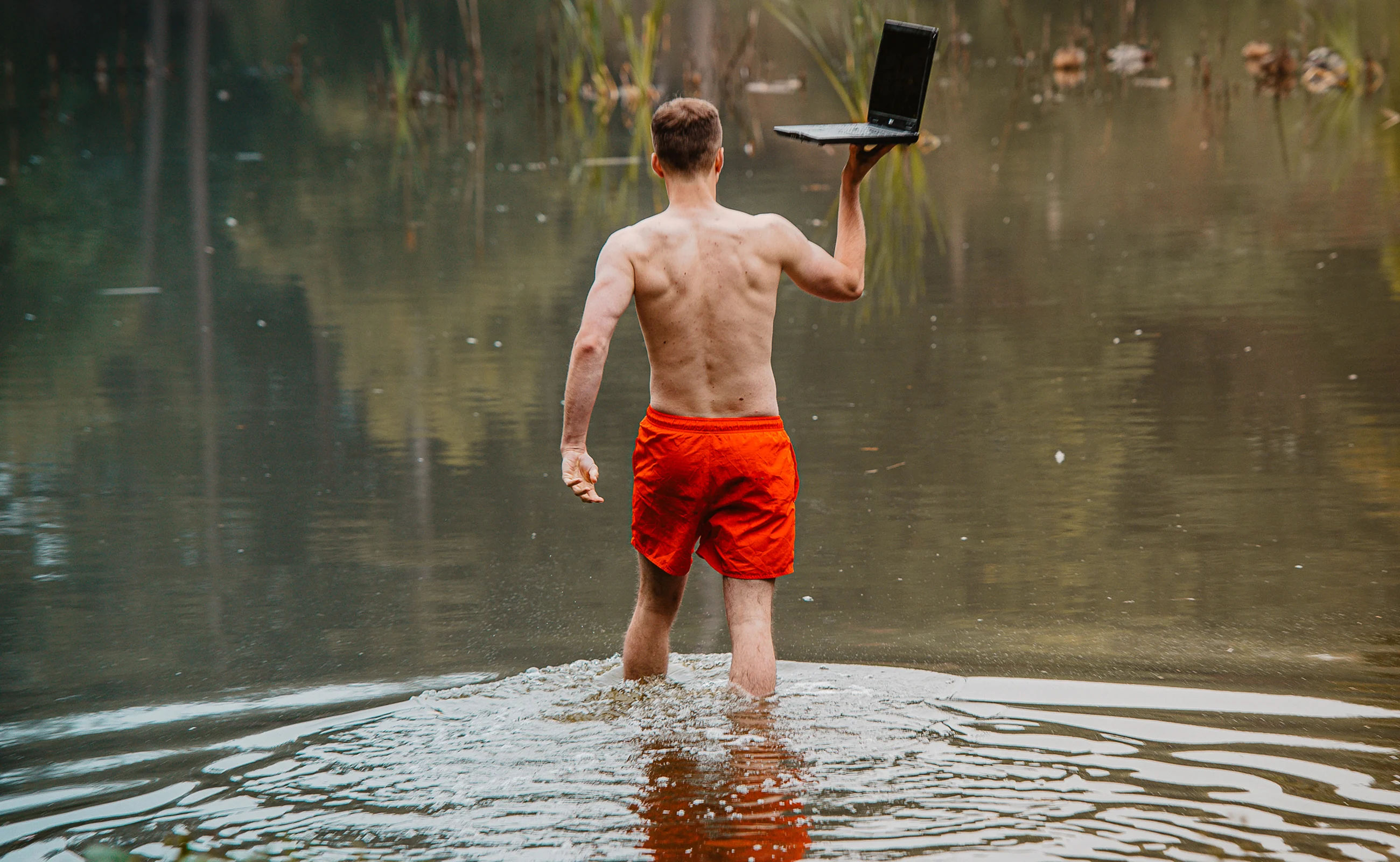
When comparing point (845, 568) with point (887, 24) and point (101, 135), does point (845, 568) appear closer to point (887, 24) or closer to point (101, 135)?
point (887, 24)

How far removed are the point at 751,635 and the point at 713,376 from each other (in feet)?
2.39

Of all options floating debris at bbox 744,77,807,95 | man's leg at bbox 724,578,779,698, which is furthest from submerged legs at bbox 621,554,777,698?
floating debris at bbox 744,77,807,95

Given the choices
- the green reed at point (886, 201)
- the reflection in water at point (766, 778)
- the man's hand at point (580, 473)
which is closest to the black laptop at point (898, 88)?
the man's hand at point (580, 473)

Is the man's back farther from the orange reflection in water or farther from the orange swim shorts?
the orange reflection in water

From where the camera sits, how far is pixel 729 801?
3.79 metres

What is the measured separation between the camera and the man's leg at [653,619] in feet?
15.3

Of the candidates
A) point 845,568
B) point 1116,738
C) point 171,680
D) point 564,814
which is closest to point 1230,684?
point 1116,738

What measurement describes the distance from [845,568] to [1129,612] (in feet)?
3.44

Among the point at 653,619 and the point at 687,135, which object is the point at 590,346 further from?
the point at 653,619

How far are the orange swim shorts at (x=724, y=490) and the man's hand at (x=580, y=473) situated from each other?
0.59 ft

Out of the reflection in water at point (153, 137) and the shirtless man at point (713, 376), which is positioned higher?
the reflection in water at point (153, 137)

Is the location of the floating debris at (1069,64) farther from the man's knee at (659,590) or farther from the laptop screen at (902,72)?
the man's knee at (659,590)

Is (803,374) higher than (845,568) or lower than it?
higher

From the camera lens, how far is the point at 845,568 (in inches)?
232
